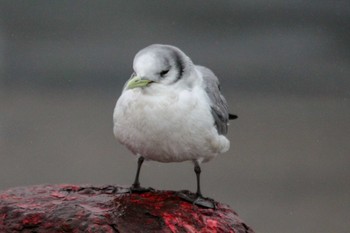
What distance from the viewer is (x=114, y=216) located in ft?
17.4

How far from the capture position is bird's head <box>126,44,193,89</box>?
5.25 metres

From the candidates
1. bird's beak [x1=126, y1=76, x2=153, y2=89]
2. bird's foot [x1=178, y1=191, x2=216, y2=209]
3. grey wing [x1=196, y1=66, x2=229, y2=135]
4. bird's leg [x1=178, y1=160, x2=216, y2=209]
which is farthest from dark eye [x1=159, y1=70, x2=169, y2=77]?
bird's foot [x1=178, y1=191, x2=216, y2=209]

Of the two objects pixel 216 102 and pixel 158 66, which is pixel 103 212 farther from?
pixel 216 102

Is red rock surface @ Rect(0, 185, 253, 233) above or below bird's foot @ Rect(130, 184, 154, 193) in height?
below

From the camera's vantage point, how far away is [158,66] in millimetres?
5297

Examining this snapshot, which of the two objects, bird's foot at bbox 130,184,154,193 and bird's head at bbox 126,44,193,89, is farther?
bird's foot at bbox 130,184,154,193

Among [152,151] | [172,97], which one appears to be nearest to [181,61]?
[172,97]

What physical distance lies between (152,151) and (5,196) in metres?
1.00

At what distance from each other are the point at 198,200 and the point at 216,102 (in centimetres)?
70

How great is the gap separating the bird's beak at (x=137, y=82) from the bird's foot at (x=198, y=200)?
902mm

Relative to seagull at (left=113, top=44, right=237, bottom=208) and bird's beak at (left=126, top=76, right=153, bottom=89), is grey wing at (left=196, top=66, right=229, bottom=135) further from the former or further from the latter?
bird's beak at (left=126, top=76, right=153, bottom=89)

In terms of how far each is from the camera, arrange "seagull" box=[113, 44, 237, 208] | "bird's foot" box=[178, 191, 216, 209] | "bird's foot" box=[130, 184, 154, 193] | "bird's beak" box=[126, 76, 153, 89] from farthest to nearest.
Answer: "bird's foot" box=[130, 184, 154, 193], "bird's foot" box=[178, 191, 216, 209], "seagull" box=[113, 44, 237, 208], "bird's beak" box=[126, 76, 153, 89]

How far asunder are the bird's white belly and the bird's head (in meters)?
0.12

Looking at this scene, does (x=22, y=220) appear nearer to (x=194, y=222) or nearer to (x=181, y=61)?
(x=194, y=222)
